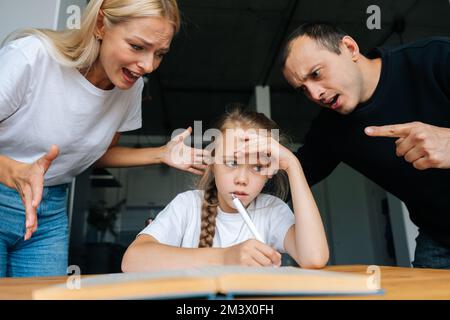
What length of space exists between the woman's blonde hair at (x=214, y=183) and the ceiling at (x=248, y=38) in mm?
1547

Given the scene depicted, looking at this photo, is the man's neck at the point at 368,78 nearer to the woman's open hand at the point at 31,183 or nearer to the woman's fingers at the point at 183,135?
the woman's fingers at the point at 183,135

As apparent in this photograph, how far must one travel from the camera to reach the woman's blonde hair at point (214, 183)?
1.02 m

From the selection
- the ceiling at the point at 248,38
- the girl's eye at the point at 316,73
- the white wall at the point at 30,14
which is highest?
the ceiling at the point at 248,38

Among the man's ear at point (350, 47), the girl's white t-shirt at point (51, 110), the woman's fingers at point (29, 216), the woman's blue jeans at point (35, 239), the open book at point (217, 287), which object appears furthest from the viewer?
the man's ear at point (350, 47)

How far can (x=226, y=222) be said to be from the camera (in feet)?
3.41

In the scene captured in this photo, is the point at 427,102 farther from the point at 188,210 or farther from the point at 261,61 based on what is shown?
the point at 261,61

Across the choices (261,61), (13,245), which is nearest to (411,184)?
(13,245)

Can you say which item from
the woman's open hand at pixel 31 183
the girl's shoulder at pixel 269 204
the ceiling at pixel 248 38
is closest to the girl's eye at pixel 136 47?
the woman's open hand at pixel 31 183

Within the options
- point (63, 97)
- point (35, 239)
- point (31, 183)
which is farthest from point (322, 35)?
point (35, 239)

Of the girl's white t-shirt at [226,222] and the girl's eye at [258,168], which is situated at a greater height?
the girl's eye at [258,168]

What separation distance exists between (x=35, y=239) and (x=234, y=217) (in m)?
0.54

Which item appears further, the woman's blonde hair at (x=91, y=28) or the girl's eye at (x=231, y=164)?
the girl's eye at (x=231, y=164)

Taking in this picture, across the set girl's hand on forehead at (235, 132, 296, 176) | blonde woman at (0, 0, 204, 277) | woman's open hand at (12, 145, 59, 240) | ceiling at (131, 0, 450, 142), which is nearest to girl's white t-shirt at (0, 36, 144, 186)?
blonde woman at (0, 0, 204, 277)
